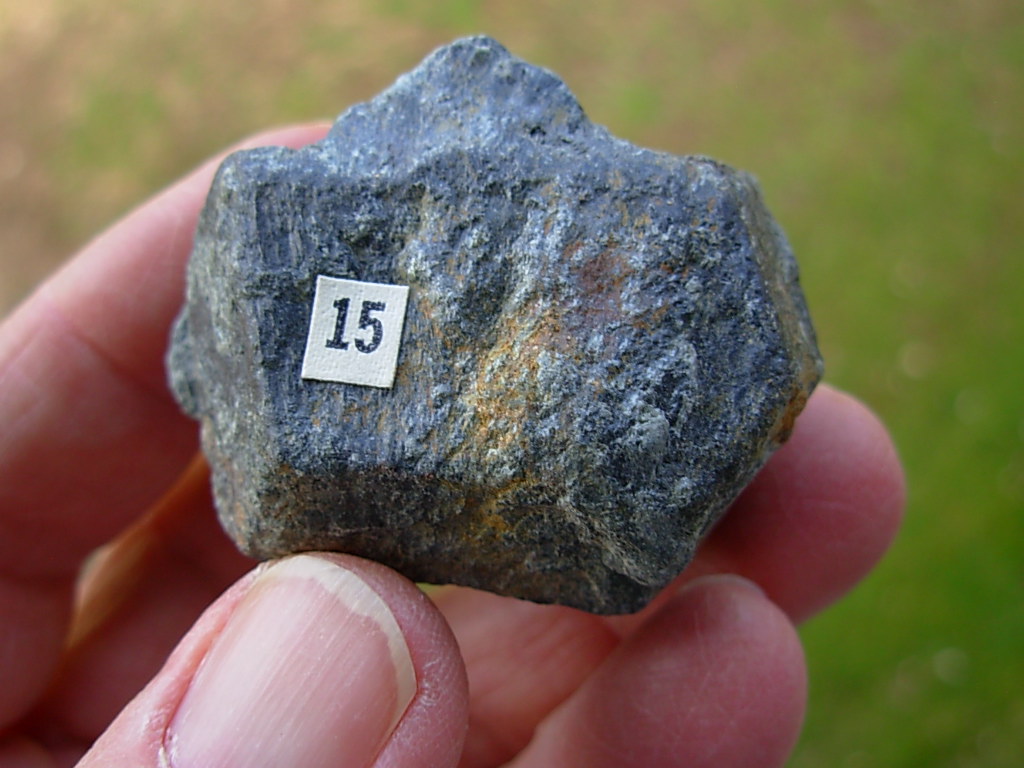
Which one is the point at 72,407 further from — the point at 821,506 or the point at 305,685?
the point at 821,506

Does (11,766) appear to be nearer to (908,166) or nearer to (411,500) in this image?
(411,500)

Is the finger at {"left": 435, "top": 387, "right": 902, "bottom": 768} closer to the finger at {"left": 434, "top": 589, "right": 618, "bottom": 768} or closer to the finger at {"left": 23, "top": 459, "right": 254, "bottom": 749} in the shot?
the finger at {"left": 434, "top": 589, "right": 618, "bottom": 768}

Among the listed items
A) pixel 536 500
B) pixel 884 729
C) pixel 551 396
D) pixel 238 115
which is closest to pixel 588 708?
pixel 536 500

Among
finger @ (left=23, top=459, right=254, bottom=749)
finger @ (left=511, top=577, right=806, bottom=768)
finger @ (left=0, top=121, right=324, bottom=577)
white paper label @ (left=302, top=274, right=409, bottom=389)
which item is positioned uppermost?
white paper label @ (left=302, top=274, right=409, bottom=389)

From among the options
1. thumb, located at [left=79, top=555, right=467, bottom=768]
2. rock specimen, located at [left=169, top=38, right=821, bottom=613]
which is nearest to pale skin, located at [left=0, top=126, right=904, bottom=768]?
thumb, located at [left=79, top=555, right=467, bottom=768]

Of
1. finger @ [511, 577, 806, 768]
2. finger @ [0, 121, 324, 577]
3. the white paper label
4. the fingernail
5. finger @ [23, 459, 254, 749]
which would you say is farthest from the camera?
finger @ [23, 459, 254, 749]
